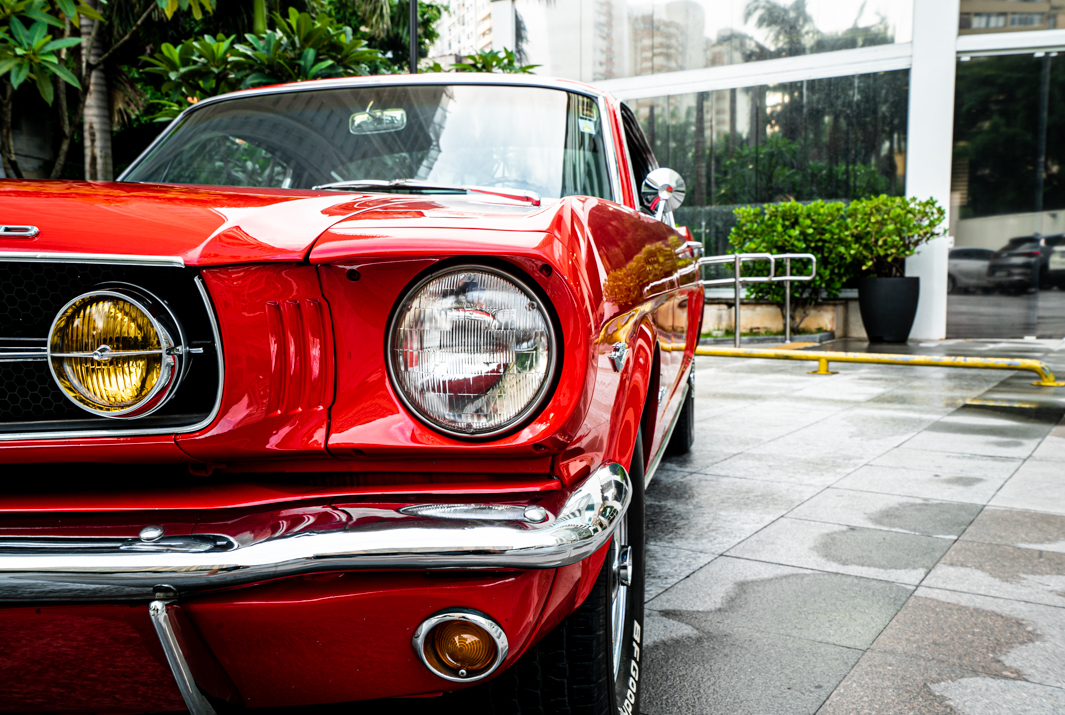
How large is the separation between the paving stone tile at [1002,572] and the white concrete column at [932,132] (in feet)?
32.7

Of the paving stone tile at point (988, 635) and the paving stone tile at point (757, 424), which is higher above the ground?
the paving stone tile at point (988, 635)

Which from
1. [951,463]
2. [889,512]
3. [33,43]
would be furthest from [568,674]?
[951,463]

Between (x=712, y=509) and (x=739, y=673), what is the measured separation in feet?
4.94

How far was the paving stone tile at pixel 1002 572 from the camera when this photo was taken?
270cm

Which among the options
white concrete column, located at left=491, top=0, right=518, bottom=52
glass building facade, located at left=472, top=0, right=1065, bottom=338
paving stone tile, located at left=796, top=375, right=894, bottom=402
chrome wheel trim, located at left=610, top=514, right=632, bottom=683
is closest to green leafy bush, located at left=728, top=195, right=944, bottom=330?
glass building facade, located at left=472, top=0, right=1065, bottom=338

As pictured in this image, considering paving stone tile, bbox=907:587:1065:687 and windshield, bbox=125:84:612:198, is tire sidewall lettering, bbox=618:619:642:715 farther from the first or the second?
windshield, bbox=125:84:612:198

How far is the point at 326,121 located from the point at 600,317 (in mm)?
1573

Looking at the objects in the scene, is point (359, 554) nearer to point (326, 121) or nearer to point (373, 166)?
point (373, 166)

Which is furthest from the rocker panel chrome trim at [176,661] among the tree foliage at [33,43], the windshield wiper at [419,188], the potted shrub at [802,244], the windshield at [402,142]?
the potted shrub at [802,244]

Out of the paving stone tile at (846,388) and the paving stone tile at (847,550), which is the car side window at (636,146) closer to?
the paving stone tile at (847,550)

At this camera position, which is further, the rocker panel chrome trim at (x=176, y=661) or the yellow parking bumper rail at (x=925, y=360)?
the yellow parking bumper rail at (x=925, y=360)

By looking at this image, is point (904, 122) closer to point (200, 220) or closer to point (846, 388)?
point (846, 388)

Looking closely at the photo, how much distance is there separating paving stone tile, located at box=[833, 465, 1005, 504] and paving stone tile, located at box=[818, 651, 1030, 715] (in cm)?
178

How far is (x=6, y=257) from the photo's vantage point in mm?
1294
